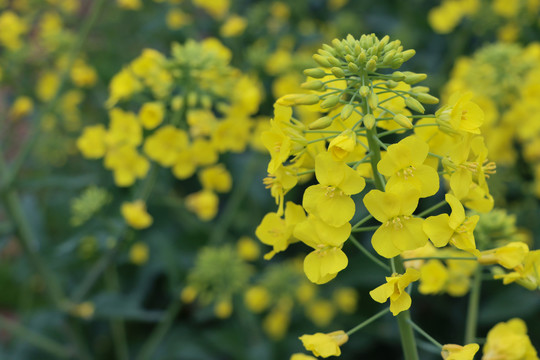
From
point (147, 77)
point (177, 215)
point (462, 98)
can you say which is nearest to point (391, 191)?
point (462, 98)

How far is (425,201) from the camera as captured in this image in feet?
11.2

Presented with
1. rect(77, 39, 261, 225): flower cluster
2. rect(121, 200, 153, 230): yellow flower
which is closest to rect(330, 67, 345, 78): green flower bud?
rect(77, 39, 261, 225): flower cluster

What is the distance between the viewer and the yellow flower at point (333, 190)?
1192 mm

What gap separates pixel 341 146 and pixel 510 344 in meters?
0.77

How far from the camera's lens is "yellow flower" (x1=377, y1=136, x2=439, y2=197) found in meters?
1.16

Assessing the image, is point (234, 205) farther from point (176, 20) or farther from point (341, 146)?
point (341, 146)

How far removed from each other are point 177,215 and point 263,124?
3.50ft

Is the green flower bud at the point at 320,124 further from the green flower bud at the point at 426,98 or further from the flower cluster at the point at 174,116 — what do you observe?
the flower cluster at the point at 174,116

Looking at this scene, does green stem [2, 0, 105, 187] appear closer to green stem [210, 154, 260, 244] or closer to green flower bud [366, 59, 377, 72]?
green stem [210, 154, 260, 244]

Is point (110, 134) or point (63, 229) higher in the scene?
point (110, 134)

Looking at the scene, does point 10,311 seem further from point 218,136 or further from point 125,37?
point 218,136

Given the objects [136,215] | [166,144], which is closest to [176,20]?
[166,144]

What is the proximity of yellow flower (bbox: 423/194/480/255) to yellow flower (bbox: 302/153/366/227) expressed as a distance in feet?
0.58

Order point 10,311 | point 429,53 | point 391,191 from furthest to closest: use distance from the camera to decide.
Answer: point 10,311 < point 429,53 < point 391,191
